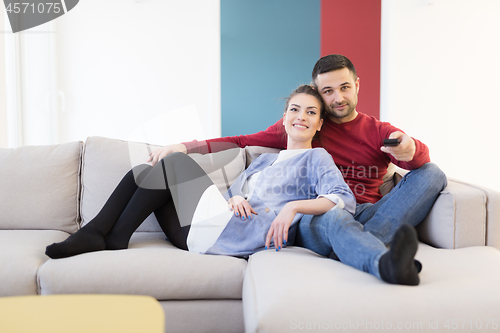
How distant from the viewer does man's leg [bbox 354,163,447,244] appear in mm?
1289

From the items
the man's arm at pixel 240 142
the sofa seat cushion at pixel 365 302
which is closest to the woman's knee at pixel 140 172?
the man's arm at pixel 240 142

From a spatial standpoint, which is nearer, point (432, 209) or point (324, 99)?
point (432, 209)

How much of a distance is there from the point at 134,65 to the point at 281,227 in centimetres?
269

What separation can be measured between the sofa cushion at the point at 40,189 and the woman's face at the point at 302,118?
1050mm

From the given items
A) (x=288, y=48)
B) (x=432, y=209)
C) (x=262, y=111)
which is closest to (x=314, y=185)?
(x=432, y=209)

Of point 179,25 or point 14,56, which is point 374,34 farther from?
point 14,56

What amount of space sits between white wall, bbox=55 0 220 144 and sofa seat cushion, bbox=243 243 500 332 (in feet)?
8.14

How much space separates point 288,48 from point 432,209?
2.32 meters

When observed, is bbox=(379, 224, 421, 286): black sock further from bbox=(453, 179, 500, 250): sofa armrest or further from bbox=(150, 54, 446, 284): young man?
bbox=(453, 179, 500, 250): sofa armrest

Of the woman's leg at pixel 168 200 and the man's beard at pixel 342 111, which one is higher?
the man's beard at pixel 342 111

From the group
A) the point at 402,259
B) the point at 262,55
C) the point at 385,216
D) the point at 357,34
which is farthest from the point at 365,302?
the point at 357,34

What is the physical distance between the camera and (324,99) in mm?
1647

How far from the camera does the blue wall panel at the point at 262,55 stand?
324 centimetres
